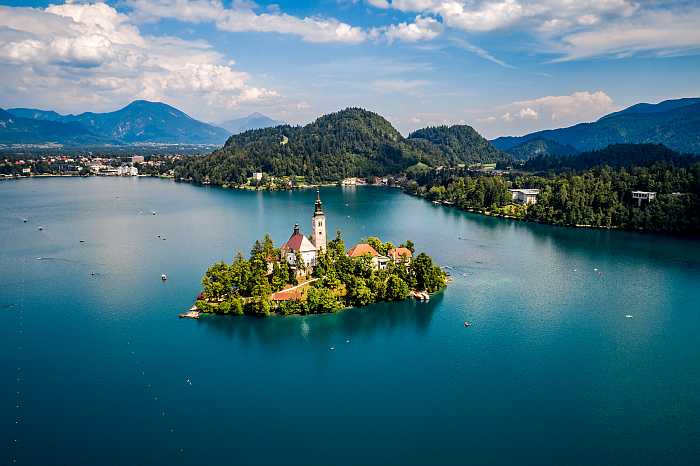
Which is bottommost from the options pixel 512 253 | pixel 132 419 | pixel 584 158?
pixel 132 419

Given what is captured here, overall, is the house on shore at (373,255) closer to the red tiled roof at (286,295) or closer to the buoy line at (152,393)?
the red tiled roof at (286,295)

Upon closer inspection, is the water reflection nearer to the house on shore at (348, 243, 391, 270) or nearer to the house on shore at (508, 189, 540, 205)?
the house on shore at (348, 243, 391, 270)

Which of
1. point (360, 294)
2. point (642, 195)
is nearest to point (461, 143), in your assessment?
point (642, 195)

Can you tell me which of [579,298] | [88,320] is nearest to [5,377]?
[88,320]

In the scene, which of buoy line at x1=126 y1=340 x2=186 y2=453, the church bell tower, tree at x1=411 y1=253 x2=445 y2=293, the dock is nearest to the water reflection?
the dock

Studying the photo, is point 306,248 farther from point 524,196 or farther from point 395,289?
point 524,196

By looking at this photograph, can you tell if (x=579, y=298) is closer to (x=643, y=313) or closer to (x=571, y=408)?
(x=643, y=313)
